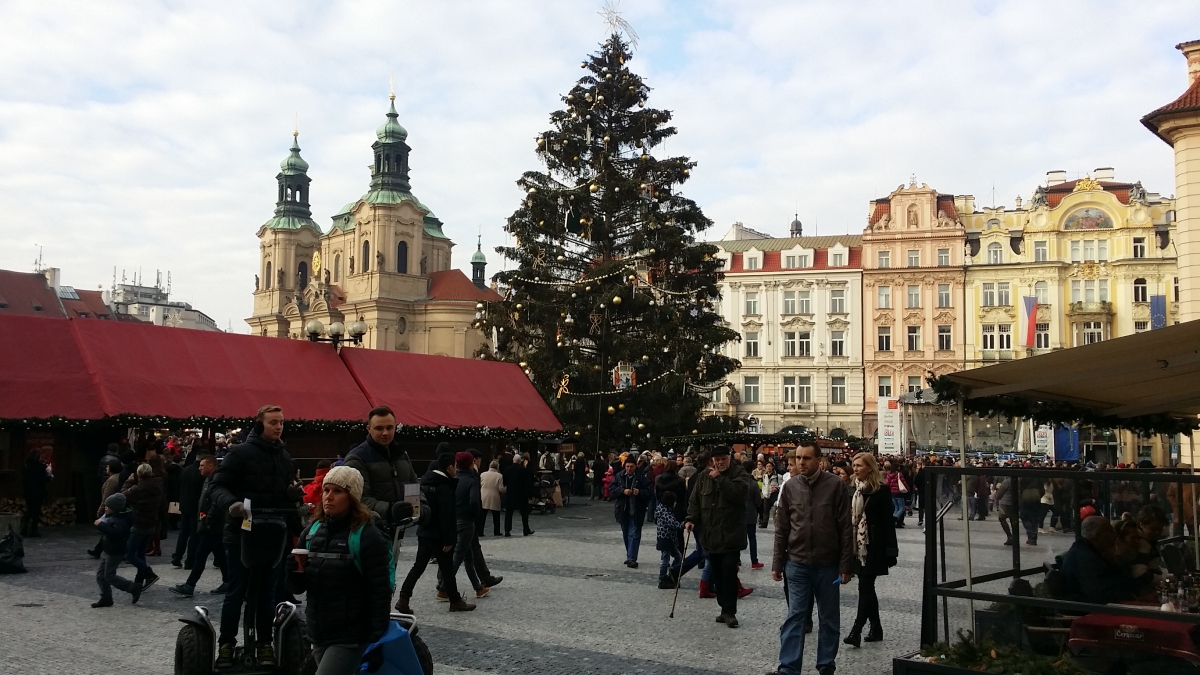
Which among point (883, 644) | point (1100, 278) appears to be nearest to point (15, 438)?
point (883, 644)

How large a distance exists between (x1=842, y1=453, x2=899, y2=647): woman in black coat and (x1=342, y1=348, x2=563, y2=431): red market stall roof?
16044mm

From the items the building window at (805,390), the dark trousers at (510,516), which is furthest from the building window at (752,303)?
the dark trousers at (510,516)

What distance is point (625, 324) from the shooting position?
3203 centimetres

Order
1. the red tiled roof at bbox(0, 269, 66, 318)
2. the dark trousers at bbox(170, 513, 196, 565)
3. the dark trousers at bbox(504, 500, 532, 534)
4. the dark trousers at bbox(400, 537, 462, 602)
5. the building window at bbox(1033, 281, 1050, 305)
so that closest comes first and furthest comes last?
the dark trousers at bbox(400, 537, 462, 602)
the dark trousers at bbox(170, 513, 196, 565)
the dark trousers at bbox(504, 500, 532, 534)
the building window at bbox(1033, 281, 1050, 305)
the red tiled roof at bbox(0, 269, 66, 318)

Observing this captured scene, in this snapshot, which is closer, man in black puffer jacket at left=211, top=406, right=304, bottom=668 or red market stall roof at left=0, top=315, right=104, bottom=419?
man in black puffer jacket at left=211, top=406, right=304, bottom=668

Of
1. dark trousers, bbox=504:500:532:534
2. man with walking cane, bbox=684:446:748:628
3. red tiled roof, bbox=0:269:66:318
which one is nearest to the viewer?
man with walking cane, bbox=684:446:748:628

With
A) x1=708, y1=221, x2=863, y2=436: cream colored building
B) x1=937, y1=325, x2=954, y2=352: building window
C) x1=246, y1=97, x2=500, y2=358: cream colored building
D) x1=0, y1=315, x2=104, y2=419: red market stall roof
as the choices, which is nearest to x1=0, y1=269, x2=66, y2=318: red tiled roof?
x1=246, y1=97, x2=500, y2=358: cream colored building

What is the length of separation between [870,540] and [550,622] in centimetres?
322

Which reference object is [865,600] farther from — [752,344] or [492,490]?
[752,344]

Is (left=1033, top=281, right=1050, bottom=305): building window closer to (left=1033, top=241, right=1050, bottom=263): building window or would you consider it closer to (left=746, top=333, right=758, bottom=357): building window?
(left=1033, top=241, right=1050, bottom=263): building window

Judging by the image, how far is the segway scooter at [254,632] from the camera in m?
6.91

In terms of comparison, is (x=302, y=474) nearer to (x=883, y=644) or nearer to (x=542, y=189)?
(x=542, y=189)

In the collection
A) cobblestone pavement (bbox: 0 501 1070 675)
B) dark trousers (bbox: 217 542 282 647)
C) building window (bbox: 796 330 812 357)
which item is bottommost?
cobblestone pavement (bbox: 0 501 1070 675)

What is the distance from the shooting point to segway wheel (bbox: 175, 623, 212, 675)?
6863 millimetres
